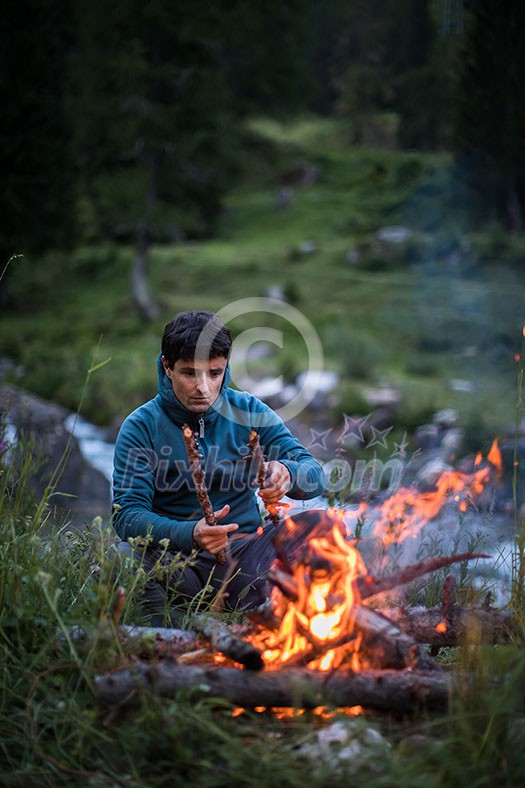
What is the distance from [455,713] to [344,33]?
78.8ft

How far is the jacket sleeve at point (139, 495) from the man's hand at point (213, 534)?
0.24ft

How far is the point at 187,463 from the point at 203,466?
2.6 inches

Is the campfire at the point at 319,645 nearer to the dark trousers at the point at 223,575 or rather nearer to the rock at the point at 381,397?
the dark trousers at the point at 223,575

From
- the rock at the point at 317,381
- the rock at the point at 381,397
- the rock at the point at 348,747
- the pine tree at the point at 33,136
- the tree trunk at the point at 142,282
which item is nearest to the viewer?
the rock at the point at 348,747

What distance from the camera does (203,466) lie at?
332 cm

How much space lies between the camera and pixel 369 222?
22.9m

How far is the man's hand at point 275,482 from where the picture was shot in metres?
3.00

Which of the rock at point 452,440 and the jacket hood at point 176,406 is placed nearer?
the jacket hood at point 176,406

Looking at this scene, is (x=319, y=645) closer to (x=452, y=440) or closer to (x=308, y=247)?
(x=452, y=440)

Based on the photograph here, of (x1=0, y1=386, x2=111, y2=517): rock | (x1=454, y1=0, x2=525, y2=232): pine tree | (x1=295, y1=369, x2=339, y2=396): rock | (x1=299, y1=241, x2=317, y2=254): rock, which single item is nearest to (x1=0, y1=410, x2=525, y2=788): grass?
(x1=0, y1=386, x2=111, y2=517): rock

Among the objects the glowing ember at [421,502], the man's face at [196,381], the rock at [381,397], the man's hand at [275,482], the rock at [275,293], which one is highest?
the man's face at [196,381]

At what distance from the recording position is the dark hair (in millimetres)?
3133

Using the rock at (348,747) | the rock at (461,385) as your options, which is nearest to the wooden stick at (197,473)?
the rock at (348,747)

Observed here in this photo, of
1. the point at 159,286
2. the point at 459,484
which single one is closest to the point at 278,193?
the point at 159,286
